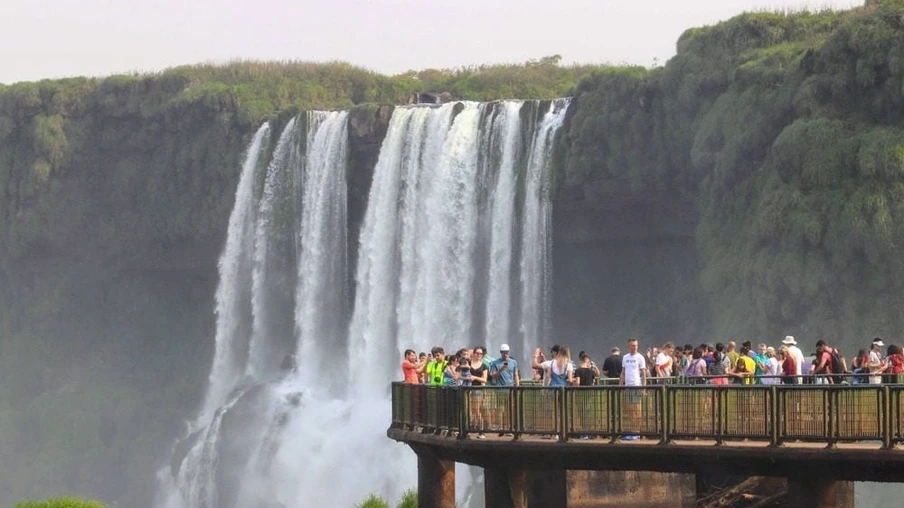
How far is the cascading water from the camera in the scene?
77625mm

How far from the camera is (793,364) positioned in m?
34.8

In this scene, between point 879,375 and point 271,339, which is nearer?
point 879,375

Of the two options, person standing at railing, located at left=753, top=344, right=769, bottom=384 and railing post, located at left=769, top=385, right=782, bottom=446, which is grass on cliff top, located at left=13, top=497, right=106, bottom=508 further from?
railing post, located at left=769, top=385, right=782, bottom=446

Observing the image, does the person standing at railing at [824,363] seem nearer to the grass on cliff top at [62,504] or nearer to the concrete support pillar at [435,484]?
the concrete support pillar at [435,484]

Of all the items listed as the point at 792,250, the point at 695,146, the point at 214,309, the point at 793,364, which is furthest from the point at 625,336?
the point at 793,364

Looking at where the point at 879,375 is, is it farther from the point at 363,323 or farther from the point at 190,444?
the point at 190,444

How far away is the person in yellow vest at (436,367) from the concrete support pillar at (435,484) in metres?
1.37

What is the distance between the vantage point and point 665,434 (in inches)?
1229

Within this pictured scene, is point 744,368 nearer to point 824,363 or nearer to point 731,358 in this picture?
point 824,363

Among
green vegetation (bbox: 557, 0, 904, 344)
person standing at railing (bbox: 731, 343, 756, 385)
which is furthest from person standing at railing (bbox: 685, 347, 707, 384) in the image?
green vegetation (bbox: 557, 0, 904, 344)

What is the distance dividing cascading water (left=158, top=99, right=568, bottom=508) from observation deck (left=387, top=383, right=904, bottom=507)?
41.1 m

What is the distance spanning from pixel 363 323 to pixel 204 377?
52.0ft

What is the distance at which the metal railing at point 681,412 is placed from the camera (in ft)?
95.4

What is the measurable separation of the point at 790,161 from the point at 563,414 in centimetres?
3156
